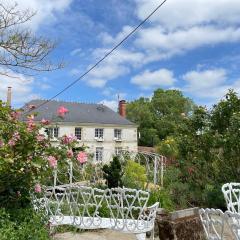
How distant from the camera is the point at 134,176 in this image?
10.5m

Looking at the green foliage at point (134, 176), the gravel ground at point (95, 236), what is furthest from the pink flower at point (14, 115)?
the green foliage at point (134, 176)

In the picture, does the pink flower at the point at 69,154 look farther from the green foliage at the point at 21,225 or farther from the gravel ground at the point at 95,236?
the gravel ground at the point at 95,236

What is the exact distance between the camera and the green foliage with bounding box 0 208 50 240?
4.25 meters

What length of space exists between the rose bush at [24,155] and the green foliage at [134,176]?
15.8 ft

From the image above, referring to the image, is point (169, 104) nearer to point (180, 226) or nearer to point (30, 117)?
point (180, 226)

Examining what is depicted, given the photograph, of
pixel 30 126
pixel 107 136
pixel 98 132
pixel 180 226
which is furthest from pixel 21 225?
pixel 107 136

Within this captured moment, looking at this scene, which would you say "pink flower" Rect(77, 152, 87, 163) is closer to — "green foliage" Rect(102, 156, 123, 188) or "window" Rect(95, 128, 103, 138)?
"green foliage" Rect(102, 156, 123, 188)

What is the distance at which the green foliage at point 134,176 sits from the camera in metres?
9.84

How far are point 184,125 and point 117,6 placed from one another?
4.11 meters

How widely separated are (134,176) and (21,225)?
6207 millimetres

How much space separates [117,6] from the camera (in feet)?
26.1

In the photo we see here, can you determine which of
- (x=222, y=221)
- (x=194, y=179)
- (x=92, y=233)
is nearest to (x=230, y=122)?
(x=194, y=179)

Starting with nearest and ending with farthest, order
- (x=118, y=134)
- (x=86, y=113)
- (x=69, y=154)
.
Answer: (x=69, y=154)
(x=86, y=113)
(x=118, y=134)

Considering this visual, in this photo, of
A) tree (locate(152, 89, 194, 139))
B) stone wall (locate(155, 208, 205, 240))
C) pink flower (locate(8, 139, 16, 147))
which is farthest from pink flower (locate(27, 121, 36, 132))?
tree (locate(152, 89, 194, 139))
